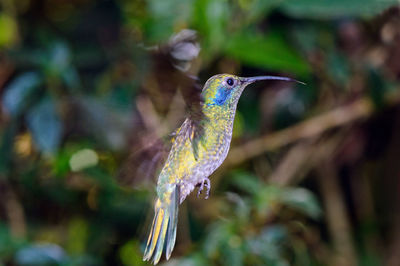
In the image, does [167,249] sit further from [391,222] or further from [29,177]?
[391,222]

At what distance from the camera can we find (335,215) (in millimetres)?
2158

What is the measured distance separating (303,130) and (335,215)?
0.48m

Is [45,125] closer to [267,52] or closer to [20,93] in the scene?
[20,93]

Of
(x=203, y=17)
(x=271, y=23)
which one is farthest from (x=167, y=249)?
(x=271, y=23)

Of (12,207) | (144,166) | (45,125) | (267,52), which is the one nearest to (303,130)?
(267,52)

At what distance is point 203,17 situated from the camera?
4.52 feet

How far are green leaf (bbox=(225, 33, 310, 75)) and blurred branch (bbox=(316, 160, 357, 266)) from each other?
615mm

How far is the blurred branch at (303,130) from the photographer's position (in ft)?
6.08

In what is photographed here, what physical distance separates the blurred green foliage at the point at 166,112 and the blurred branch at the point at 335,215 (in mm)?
13

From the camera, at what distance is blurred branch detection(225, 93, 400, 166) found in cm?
185

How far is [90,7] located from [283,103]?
0.79m

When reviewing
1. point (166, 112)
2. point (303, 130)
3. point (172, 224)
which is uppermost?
point (303, 130)

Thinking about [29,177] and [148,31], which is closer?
[148,31]

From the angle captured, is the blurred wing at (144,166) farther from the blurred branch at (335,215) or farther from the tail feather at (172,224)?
the blurred branch at (335,215)
